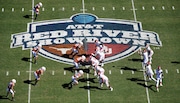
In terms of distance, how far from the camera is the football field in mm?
27375

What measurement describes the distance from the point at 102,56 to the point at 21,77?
552 cm

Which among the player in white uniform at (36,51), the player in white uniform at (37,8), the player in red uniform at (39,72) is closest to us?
the player in red uniform at (39,72)

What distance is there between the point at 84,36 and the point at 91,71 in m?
3.68

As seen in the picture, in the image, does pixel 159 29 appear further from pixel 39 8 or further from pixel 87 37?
pixel 39 8

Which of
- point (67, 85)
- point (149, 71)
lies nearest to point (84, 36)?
point (67, 85)

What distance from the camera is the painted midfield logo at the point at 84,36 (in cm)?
3045

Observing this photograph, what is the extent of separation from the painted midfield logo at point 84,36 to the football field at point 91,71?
412 millimetres

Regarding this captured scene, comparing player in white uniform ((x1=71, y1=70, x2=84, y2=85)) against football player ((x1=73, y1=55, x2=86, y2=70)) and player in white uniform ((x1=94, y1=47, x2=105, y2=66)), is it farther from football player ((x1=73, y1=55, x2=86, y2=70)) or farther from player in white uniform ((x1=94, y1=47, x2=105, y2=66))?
player in white uniform ((x1=94, y1=47, x2=105, y2=66))

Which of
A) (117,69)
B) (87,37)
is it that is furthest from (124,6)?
(117,69)

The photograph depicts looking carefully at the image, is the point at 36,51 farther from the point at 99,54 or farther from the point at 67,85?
the point at 99,54

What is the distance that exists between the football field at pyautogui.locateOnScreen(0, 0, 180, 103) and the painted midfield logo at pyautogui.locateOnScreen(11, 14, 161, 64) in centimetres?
41

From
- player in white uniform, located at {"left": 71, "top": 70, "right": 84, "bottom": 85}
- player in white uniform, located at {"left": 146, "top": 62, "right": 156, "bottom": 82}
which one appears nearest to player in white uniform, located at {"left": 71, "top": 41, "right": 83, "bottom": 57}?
player in white uniform, located at {"left": 71, "top": 70, "right": 84, "bottom": 85}

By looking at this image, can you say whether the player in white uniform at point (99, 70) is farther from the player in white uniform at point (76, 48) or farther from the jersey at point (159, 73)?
Result: the jersey at point (159, 73)

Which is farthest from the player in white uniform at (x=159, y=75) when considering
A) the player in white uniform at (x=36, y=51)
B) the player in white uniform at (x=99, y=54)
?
the player in white uniform at (x=36, y=51)
